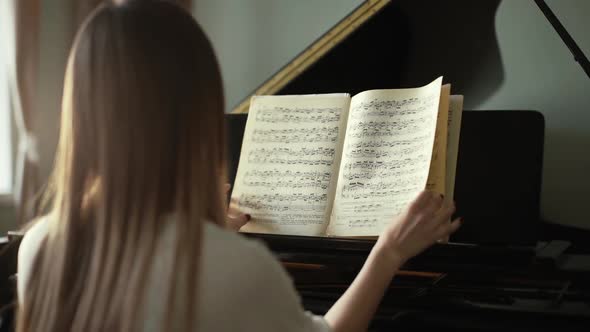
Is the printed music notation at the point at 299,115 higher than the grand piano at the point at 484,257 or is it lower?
higher

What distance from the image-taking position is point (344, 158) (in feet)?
5.27

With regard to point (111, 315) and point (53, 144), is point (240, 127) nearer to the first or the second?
point (111, 315)

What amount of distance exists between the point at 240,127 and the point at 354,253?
0.59m

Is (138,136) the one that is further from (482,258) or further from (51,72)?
(51,72)

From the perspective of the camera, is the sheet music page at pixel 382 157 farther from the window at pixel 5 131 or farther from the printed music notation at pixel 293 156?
the window at pixel 5 131

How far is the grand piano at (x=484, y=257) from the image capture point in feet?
4.49

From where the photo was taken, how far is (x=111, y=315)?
1.05m

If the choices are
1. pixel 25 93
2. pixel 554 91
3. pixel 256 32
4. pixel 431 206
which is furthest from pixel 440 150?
pixel 25 93

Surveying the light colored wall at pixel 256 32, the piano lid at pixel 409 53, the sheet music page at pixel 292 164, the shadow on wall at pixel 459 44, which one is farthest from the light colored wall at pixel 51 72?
the sheet music page at pixel 292 164

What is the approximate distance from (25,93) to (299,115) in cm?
252

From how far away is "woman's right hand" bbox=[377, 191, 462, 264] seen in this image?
130 cm

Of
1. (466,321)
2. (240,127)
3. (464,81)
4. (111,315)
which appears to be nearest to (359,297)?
(466,321)

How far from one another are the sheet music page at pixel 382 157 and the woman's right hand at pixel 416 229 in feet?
0.27

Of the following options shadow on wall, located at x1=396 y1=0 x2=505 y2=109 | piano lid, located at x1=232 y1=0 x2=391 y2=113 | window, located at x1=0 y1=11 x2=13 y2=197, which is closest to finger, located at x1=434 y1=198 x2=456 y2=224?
piano lid, located at x1=232 y1=0 x2=391 y2=113
